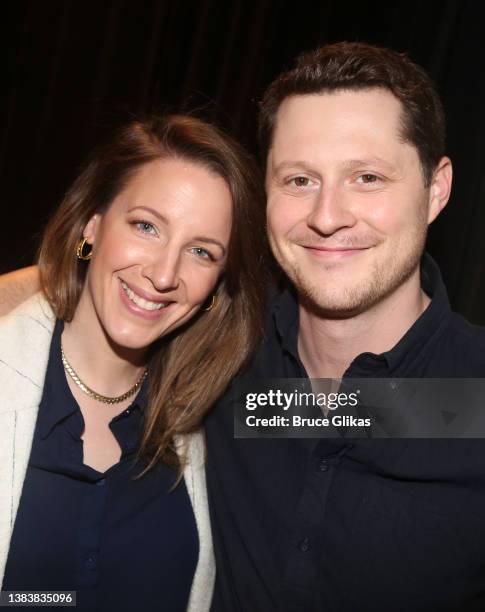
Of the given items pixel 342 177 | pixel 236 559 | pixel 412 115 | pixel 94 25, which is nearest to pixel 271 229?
pixel 342 177

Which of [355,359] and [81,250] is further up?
[81,250]

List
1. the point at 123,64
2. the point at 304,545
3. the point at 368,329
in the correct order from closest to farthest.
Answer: the point at 304,545 < the point at 368,329 < the point at 123,64

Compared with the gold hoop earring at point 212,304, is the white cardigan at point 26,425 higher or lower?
lower

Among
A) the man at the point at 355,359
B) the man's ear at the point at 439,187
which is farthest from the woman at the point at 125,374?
the man's ear at the point at 439,187

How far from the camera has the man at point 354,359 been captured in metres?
1.59

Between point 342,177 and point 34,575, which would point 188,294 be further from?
point 34,575

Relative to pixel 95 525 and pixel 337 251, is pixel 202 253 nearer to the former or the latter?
pixel 337 251

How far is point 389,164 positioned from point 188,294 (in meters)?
0.68

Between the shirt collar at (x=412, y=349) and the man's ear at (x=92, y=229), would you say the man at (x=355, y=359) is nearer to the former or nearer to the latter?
the shirt collar at (x=412, y=349)

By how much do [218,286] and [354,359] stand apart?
1.78 feet

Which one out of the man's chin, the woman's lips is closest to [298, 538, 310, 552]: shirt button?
the man's chin

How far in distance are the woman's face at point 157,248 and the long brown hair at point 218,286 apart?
53 mm

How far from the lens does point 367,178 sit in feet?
5.76

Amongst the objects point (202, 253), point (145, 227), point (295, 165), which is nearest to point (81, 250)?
point (145, 227)
